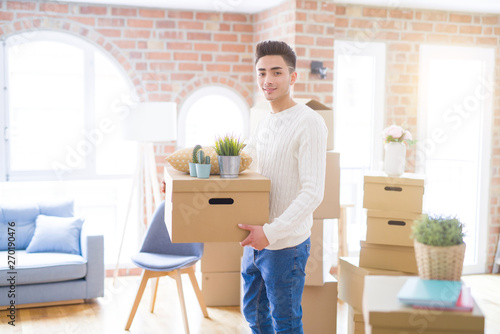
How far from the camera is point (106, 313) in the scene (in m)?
3.95

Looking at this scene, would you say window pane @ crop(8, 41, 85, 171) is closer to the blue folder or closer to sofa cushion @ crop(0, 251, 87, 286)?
sofa cushion @ crop(0, 251, 87, 286)

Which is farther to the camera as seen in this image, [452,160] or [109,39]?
[452,160]

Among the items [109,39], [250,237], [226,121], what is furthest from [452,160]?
[250,237]

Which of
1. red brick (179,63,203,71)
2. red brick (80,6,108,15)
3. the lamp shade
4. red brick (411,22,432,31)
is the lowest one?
the lamp shade

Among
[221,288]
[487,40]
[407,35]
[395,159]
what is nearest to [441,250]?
[395,159]

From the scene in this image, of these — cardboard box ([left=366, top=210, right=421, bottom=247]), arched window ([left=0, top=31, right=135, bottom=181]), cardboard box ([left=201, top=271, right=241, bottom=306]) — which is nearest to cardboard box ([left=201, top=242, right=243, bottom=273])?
cardboard box ([left=201, top=271, right=241, bottom=306])

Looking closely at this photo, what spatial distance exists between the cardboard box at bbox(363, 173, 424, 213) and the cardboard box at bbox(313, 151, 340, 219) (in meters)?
0.19

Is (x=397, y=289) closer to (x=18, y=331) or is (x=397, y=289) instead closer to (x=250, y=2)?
(x=18, y=331)

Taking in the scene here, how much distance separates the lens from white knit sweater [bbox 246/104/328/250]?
200 centimetres

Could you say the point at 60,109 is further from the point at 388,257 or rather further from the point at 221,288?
the point at 388,257

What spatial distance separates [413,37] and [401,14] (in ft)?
0.78

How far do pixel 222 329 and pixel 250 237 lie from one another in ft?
6.25

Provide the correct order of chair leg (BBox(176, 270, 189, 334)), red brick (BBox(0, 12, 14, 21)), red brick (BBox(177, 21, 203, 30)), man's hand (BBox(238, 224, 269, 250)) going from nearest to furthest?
1. man's hand (BBox(238, 224, 269, 250))
2. chair leg (BBox(176, 270, 189, 334))
3. red brick (BBox(0, 12, 14, 21))
4. red brick (BBox(177, 21, 203, 30))

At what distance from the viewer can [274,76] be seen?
214cm
